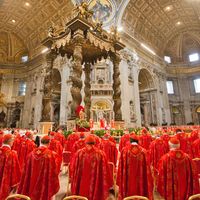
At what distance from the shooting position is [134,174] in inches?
97.7

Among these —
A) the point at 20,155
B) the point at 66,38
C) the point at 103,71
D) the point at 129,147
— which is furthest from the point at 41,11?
the point at 129,147

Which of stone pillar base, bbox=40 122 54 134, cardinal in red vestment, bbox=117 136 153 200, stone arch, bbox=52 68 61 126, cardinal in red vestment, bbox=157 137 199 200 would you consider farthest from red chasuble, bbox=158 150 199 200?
stone arch, bbox=52 68 61 126

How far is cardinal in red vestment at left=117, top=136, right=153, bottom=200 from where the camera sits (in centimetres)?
241

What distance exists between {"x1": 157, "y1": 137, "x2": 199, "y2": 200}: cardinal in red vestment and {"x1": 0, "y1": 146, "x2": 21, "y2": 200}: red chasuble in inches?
93.2

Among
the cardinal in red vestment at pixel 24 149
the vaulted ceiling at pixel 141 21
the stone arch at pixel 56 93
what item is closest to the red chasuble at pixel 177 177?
the cardinal in red vestment at pixel 24 149

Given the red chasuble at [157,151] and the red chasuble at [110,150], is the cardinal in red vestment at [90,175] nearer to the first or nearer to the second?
the red chasuble at [110,150]

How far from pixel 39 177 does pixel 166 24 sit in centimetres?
2631

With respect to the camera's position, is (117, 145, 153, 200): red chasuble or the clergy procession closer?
the clergy procession

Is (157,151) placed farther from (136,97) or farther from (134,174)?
(136,97)

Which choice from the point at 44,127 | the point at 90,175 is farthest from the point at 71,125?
the point at 90,175

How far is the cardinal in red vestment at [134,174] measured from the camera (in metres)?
2.41

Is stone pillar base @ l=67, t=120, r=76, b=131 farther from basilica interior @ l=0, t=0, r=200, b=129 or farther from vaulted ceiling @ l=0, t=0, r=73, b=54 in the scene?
vaulted ceiling @ l=0, t=0, r=73, b=54

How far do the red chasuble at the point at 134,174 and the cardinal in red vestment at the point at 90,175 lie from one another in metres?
0.24

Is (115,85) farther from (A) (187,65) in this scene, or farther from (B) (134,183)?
(A) (187,65)
